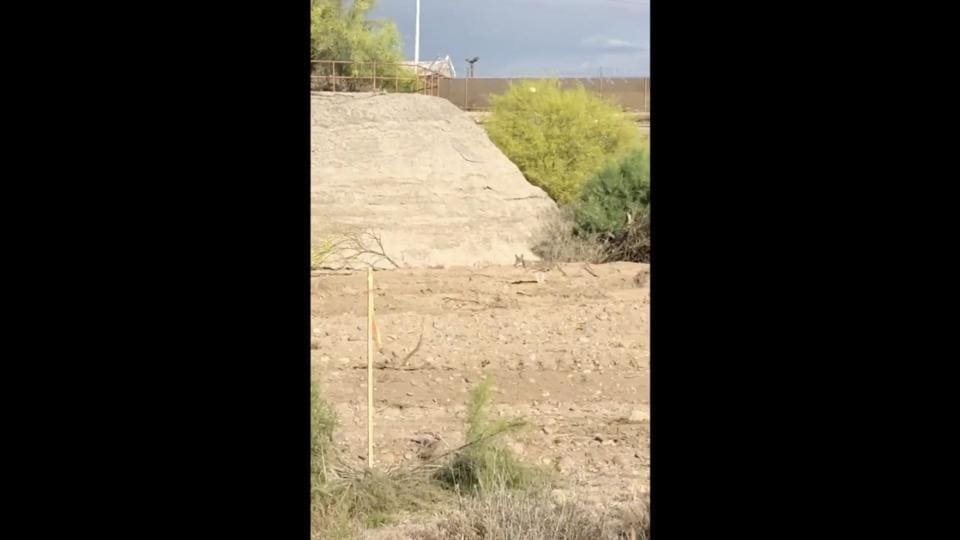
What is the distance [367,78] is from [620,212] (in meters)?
11.6

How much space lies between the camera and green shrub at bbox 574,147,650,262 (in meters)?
15.9

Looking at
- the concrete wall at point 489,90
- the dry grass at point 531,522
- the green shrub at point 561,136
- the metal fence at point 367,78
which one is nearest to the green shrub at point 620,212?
the green shrub at point 561,136

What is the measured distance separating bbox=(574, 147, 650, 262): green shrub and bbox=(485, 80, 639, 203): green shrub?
3.76 metres

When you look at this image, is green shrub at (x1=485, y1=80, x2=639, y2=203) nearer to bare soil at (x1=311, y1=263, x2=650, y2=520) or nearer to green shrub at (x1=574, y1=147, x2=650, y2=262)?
green shrub at (x1=574, y1=147, x2=650, y2=262)

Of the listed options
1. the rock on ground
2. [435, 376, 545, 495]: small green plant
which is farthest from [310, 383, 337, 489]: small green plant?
the rock on ground

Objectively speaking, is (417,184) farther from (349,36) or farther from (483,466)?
(483,466)

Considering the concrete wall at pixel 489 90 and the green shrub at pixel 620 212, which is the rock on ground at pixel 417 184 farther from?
the concrete wall at pixel 489 90

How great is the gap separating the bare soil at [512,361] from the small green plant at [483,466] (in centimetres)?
44

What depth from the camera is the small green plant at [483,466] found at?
22.5 ft
